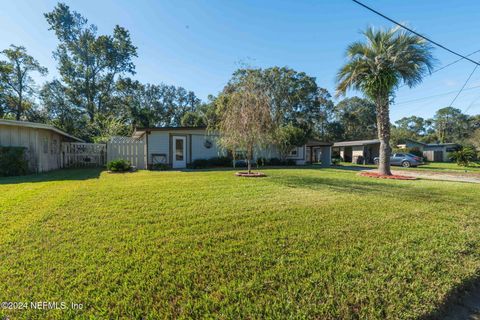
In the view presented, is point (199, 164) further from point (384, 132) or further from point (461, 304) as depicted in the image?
point (461, 304)

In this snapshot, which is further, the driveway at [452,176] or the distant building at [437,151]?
the distant building at [437,151]

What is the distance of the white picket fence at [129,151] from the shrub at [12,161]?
4682 millimetres

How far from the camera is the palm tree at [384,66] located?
10.8 meters

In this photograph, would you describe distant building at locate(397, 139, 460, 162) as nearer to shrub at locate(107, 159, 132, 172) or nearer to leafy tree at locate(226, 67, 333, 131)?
leafy tree at locate(226, 67, 333, 131)

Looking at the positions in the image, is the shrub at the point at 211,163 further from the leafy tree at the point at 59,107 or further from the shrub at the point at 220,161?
the leafy tree at the point at 59,107

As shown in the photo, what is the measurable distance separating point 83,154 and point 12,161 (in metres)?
6.10

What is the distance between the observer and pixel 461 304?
2.34m

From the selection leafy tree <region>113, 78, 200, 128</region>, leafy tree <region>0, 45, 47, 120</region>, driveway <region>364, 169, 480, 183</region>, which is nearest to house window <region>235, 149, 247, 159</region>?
driveway <region>364, 169, 480, 183</region>

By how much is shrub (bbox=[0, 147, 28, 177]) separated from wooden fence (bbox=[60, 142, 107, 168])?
5427 mm

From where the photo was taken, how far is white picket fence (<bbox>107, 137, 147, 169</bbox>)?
14688 millimetres

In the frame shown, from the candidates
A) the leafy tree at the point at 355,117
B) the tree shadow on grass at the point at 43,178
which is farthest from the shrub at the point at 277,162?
the leafy tree at the point at 355,117

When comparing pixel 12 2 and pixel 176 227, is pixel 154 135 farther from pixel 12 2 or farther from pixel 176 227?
pixel 176 227

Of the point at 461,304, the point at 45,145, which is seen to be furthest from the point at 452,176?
the point at 45,145

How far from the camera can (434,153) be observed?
33875 mm
